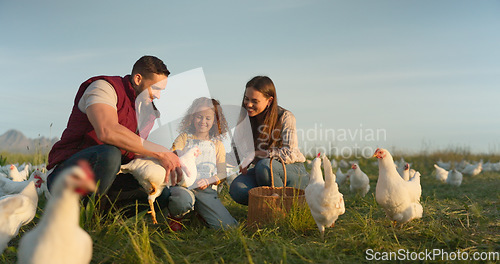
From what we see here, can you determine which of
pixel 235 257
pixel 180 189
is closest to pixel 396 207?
pixel 235 257

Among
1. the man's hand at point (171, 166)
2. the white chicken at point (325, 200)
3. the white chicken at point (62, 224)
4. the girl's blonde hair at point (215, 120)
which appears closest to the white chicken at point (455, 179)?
the girl's blonde hair at point (215, 120)

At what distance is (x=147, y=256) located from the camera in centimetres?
222

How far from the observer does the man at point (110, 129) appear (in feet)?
9.09

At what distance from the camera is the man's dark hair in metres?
3.17

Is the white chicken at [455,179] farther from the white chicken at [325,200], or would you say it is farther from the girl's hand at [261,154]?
the white chicken at [325,200]

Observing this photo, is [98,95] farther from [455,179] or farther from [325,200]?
[455,179]

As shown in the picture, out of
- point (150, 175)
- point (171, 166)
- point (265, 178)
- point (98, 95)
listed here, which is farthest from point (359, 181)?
point (98, 95)

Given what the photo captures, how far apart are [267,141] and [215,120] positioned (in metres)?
0.65

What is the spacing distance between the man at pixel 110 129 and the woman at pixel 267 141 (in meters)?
1.06

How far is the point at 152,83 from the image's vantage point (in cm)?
321

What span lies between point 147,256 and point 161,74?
64.1 inches

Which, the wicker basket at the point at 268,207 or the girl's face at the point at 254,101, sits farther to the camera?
the girl's face at the point at 254,101

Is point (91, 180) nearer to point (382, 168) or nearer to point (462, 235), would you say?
point (382, 168)

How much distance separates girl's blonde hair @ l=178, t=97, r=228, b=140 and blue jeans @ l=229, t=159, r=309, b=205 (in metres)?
0.59
